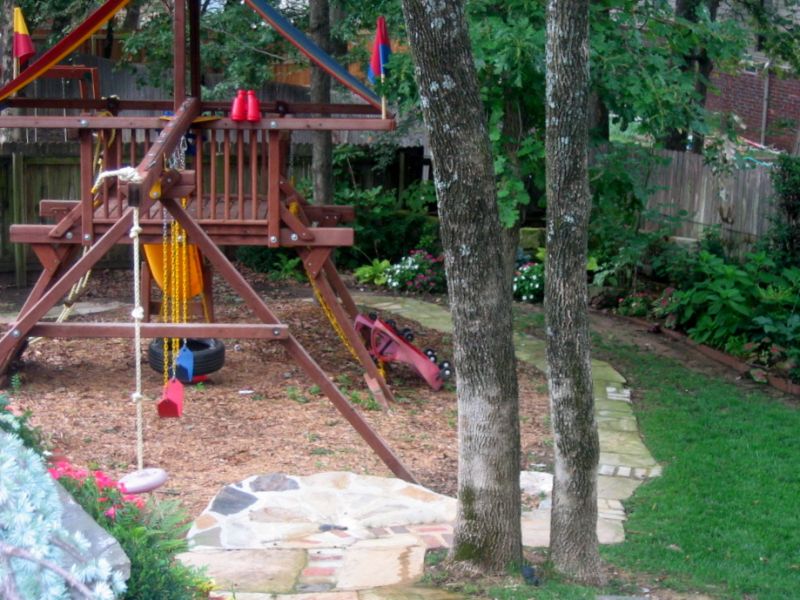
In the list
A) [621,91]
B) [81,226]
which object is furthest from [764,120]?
[81,226]

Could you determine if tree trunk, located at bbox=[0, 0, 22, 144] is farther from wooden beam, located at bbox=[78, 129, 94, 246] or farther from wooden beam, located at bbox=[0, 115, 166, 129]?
wooden beam, located at bbox=[78, 129, 94, 246]

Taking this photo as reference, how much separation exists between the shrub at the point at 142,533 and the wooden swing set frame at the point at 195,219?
2.82 metres

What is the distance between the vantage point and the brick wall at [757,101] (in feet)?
76.6

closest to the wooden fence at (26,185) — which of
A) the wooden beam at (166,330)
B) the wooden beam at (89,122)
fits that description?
the wooden beam at (89,122)

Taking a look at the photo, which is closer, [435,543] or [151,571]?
[151,571]

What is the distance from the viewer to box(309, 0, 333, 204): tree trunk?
1213 cm

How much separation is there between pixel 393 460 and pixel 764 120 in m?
19.4

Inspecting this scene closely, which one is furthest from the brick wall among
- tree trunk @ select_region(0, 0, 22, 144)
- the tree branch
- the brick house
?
the tree branch

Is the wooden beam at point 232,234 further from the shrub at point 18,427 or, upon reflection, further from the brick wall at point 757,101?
the brick wall at point 757,101

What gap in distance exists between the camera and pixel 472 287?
4.41 metres

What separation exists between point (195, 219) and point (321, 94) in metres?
5.03

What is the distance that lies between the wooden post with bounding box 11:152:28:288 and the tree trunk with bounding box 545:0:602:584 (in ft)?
33.4

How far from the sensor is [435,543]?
523 cm

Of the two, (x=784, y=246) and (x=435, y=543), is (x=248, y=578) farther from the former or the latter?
(x=784, y=246)
